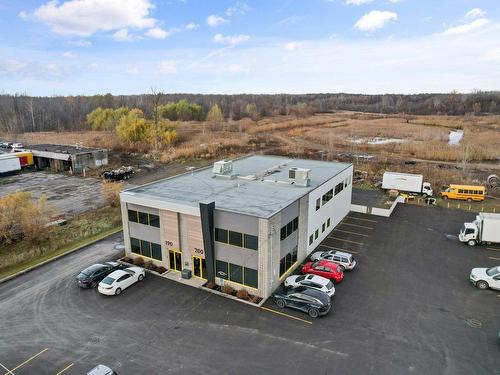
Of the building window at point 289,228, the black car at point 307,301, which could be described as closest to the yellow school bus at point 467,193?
the building window at point 289,228

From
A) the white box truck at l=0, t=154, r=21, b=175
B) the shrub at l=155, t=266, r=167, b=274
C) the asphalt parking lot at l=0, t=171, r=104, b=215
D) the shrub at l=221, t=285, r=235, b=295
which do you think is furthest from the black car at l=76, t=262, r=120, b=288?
the white box truck at l=0, t=154, r=21, b=175

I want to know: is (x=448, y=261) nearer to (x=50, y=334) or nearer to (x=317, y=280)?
(x=317, y=280)

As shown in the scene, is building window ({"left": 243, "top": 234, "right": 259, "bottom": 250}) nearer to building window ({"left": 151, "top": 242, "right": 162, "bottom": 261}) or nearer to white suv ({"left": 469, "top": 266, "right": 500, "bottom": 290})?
building window ({"left": 151, "top": 242, "right": 162, "bottom": 261})

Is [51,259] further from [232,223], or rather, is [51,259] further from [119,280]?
[232,223]

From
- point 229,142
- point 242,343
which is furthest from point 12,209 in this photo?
point 229,142

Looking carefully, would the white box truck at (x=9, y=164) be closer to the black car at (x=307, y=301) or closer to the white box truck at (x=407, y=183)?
the black car at (x=307, y=301)

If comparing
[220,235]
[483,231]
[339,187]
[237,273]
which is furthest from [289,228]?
[483,231]
